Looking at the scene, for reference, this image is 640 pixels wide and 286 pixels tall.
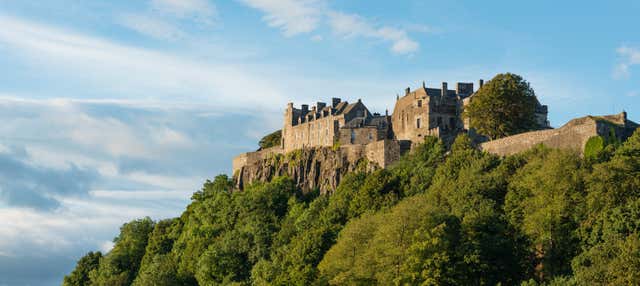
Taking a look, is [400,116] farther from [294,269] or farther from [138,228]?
[138,228]

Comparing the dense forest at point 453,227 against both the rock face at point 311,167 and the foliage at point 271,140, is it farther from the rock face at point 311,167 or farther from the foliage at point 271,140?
the foliage at point 271,140

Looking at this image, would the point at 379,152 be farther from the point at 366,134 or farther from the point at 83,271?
the point at 83,271

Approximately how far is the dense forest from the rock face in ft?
5.15

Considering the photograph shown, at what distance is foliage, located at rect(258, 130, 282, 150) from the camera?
117812mm

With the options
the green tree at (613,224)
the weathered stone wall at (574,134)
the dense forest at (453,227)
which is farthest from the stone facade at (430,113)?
the green tree at (613,224)

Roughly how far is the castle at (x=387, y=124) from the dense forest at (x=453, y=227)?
329 cm

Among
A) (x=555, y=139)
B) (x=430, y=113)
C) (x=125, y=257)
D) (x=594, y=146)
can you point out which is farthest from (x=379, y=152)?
(x=125, y=257)

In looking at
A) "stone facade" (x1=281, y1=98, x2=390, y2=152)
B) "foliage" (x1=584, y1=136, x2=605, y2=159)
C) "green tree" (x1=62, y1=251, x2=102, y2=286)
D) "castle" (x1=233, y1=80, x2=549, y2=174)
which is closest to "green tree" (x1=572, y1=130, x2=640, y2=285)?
"foliage" (x1=584, y1=136, x2=605, y2=159)

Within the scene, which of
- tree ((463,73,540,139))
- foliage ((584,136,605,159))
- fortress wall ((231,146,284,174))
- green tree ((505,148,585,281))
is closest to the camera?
green tree ((505,148,585,281))

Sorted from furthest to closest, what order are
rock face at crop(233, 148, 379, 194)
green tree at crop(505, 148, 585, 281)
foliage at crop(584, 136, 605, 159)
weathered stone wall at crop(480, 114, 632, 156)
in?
rock face at crop(233, 148, 379, 194)
weathered stone wall at crop(480, 114, 632, 156)
foliage at crop(584, 136, 605, 159)
green tree at crop(505, 148, 585, 281)

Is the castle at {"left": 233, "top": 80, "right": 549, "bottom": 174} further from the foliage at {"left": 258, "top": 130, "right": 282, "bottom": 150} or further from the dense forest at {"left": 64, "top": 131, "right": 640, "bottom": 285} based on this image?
the foliage at {"left": 258, "top": 130, "right": 282, "bottom": 150}

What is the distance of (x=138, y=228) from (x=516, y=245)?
60709 millimetres

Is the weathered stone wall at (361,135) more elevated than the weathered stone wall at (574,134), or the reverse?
the weathered stone wall at (361,135)

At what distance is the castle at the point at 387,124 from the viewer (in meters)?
85.5
